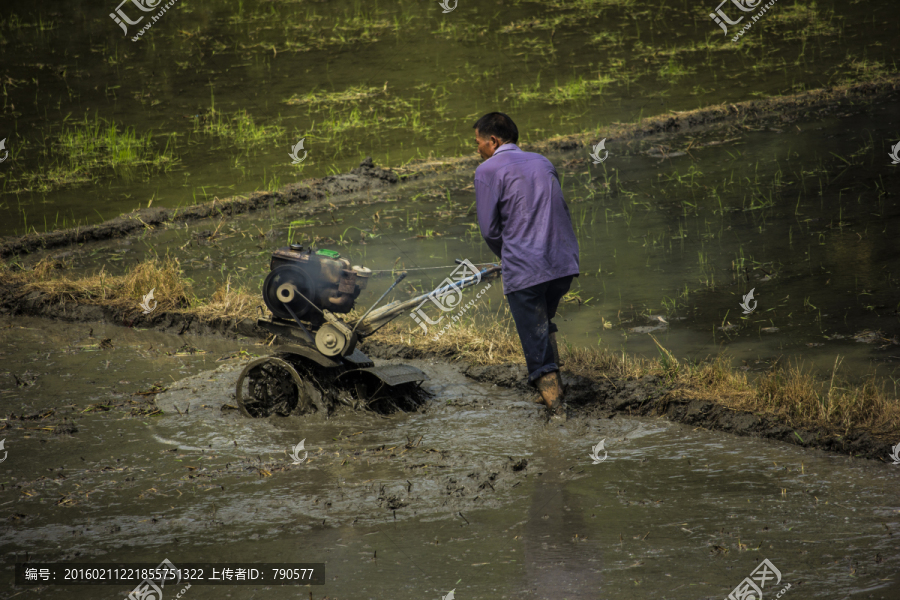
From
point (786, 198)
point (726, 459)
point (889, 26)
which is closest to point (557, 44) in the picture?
point (889, 26)

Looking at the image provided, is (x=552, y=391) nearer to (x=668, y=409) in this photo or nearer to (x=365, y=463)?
(x=668, y=409)

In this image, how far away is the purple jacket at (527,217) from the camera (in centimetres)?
449

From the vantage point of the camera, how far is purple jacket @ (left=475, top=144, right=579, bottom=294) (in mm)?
4488

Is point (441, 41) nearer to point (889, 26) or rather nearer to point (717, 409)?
point (889, 26)

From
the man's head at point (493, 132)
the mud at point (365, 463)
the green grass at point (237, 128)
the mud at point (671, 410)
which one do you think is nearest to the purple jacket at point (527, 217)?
the man's head at point (493, 132)

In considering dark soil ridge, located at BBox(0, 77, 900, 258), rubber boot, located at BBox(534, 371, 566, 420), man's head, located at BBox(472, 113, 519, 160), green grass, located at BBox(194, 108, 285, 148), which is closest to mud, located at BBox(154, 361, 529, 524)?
rubber boot, located at BBox(534, 371, 566, 420)

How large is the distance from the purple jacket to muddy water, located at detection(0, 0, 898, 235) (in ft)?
23.3

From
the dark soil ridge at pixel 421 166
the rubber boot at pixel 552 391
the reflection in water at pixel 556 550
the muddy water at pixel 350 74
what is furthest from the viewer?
the muddy water at pixel 350 74

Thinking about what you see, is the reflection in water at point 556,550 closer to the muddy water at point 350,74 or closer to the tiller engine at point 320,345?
the tiller engine at point 320,345

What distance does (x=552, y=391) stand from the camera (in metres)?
4.68

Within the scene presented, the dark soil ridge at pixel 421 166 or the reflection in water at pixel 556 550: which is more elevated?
the dark soil ridge at pixel 421 166

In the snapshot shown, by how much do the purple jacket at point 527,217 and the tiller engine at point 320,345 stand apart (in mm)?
226

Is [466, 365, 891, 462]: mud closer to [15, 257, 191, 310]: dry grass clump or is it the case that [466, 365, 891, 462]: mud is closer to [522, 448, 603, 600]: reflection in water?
[522, 448, 603, 600]: reflection in water

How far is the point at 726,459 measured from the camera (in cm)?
408
